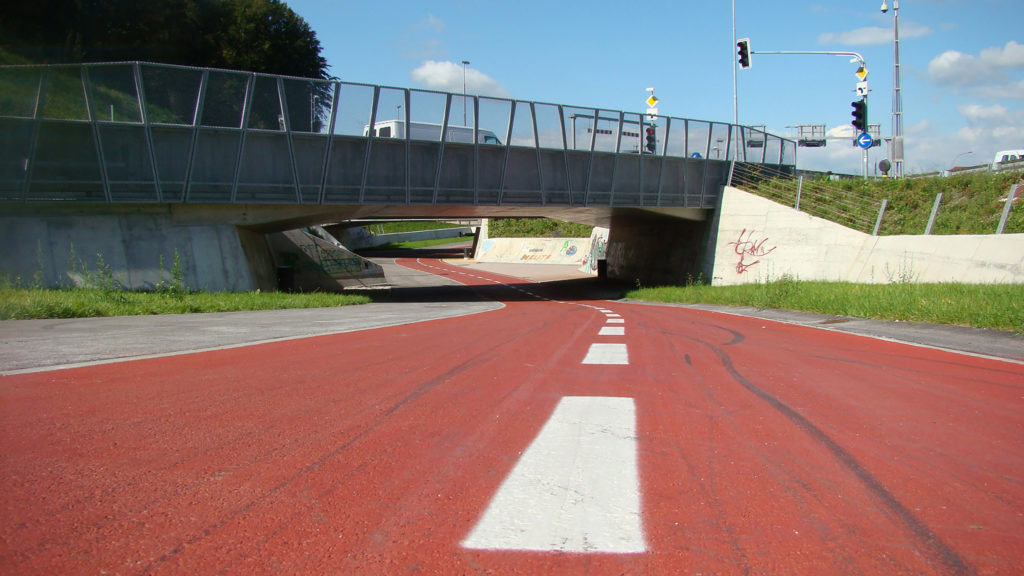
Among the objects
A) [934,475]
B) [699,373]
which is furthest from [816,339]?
[934,475]

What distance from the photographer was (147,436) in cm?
519

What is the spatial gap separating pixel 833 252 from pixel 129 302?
22.5 m

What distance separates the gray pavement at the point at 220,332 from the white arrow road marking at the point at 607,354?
485cm

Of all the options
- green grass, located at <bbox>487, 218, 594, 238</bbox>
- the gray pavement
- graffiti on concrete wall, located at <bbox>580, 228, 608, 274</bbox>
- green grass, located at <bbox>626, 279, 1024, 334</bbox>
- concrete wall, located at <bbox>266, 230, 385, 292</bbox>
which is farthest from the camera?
green grass, located at <bbox>487, 218, 594, 238</bbox>

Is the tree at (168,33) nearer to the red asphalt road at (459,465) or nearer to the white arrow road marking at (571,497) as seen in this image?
the red asphalt road at (459,465)

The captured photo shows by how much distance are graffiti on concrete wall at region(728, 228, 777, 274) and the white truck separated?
39.4 ft

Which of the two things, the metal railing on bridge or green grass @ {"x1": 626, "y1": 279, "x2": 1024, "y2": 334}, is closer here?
green grass @ {"x1": 626, "y1": 279, "x2": 1024, "y2": 334}

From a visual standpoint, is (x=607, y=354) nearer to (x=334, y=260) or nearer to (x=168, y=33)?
(x=334, y=260)

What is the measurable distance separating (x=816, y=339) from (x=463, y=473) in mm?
9643

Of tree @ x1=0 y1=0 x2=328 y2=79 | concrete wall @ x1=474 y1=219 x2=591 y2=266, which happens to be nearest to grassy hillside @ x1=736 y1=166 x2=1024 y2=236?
concrete wall @ x1=474 y1=219 x2=591 y2=266

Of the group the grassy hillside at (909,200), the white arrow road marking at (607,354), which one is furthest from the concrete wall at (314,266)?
the white arrow road marking at (607,354)

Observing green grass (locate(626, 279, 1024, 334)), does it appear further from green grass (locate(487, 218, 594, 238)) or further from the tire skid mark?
green grass (locate(487, 218, 594, 238))

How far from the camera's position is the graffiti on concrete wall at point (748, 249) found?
3094 cm

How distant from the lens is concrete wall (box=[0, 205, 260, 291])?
2047 cm
